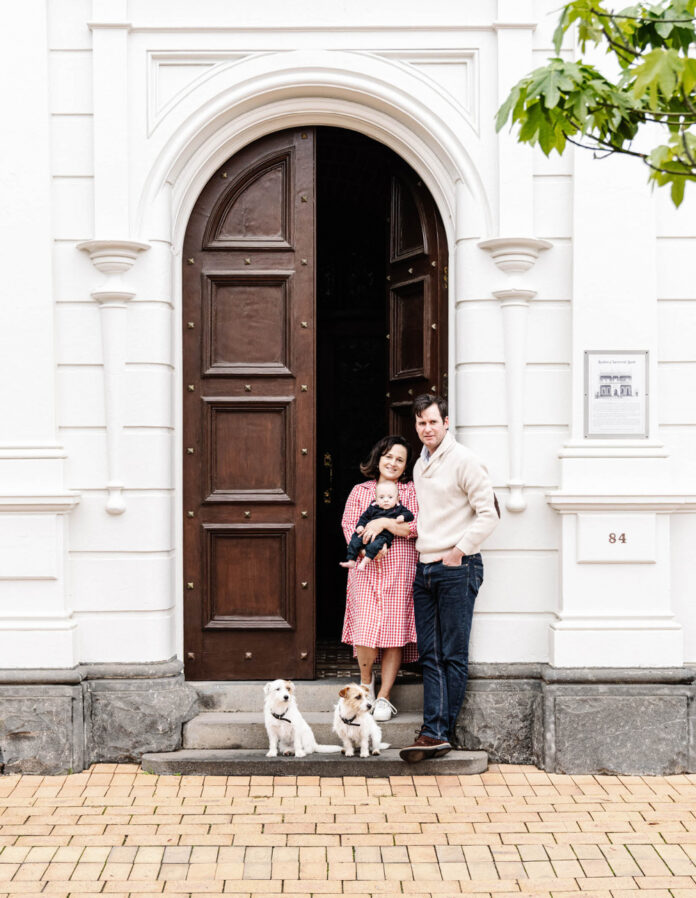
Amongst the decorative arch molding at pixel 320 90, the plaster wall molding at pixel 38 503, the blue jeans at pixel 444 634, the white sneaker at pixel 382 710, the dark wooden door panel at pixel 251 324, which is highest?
the decorative arch molding at pixel 320 90

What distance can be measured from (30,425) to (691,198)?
4148 mm

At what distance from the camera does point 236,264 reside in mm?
6680

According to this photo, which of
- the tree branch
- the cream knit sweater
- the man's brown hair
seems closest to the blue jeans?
the cream knit sweater

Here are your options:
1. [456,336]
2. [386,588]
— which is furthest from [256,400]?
[386,588]

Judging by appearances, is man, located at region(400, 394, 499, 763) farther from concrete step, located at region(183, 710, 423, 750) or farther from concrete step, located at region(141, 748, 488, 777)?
concrete step, located at region(183, 710, 423, 750)

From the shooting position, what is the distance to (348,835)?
5121 millimetres

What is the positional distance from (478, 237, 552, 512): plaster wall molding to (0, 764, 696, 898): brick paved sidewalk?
1703mm

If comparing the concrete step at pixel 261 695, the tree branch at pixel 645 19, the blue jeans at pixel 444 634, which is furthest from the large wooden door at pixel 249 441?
the tree branch at pixel 645 19

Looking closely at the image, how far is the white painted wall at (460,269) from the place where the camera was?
6277mm

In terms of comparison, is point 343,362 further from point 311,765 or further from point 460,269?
point 311,765

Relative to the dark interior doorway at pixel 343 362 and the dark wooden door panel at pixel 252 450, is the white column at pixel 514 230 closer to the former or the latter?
the dark wooden door panel at pixel 252 450

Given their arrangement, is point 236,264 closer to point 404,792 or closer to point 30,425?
point 30,425

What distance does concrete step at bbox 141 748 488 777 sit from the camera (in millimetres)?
5977

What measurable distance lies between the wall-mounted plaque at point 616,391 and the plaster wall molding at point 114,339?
275 centimetres
